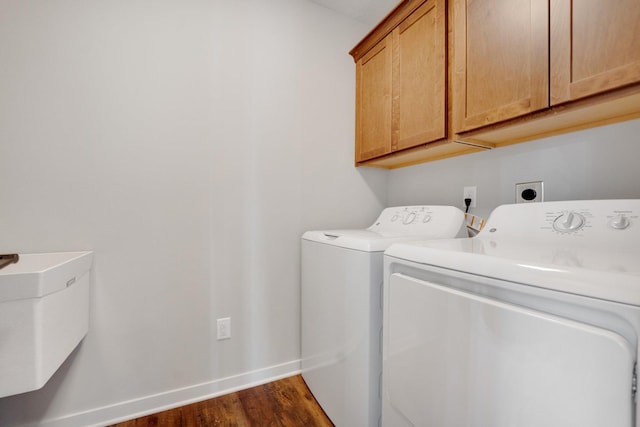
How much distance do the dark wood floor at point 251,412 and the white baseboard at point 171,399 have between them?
3cm

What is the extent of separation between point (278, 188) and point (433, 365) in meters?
1.23

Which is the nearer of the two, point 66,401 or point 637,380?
point 637,380

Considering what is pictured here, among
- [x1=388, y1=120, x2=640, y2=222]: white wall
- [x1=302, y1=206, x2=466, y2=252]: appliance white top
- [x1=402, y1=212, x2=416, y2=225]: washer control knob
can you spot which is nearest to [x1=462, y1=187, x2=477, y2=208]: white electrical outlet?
[x1=388, y1=120, x2=640, y2=222]: white wall

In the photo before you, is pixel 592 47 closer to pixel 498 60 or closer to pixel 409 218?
pixel 498 60

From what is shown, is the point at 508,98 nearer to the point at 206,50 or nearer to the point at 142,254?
the point at 206,50

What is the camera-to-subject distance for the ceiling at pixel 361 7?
1.79 meters

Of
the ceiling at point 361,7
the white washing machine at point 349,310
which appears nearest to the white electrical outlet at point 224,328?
the white washing machine at point 349,310

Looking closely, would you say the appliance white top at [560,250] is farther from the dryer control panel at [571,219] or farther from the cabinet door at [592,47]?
the cabinet door at [592,47]

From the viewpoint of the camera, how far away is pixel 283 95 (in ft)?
5.60

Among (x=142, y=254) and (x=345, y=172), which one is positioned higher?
(x=345, y=172)

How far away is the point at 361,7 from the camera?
183 centimetres

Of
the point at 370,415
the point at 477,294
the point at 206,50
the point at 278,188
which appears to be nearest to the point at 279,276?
the point at 278,188

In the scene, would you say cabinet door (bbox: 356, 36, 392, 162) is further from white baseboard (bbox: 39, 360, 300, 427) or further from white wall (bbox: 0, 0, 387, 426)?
white baseboard (bbox: 39, 360, 300, 427)

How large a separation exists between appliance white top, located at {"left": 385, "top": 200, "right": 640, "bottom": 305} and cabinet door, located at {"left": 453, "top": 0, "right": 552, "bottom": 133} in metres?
0.40
